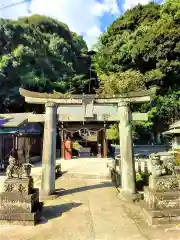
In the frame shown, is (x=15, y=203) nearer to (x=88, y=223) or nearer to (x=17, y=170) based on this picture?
(x=17, y=170)

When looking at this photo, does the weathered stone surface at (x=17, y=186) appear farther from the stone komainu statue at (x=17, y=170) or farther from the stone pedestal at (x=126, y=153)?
the stone pedestal at (x=126, y=153)

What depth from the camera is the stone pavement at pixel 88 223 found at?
22.9ft

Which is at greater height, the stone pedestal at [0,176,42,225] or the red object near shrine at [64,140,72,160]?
the red object near shrine at [64,140,72,160]

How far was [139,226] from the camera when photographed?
7680 millimetres

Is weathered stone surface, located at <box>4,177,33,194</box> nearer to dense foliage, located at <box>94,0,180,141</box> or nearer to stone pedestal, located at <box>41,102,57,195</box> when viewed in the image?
stone pedestal, located at <box>41,102,57,195</box>

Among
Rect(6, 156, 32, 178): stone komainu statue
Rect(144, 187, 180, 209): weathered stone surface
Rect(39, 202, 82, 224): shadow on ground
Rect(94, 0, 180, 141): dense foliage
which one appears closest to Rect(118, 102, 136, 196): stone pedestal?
Rect(39, 202, 82, 224): shadow on ground

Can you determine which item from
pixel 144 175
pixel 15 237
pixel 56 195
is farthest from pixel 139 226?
pixel 144 175

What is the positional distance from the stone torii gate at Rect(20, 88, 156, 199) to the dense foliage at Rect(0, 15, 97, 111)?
2080 centimetres

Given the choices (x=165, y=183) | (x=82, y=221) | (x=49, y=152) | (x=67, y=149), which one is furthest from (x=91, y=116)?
(x=67, y=149)

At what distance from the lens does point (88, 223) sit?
8.01 metres

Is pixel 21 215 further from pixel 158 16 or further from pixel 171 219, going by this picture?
pixel 158 16

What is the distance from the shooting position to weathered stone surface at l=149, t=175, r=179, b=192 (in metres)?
8.35

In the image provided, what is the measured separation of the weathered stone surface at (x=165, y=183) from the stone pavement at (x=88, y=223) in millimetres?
1070

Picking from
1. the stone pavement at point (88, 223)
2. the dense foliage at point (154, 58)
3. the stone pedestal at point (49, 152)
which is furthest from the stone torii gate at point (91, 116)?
the dense foliage at point (154, 58)
